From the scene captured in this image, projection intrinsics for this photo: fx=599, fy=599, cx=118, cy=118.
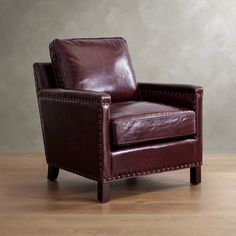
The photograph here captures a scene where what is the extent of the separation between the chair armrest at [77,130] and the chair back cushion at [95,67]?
163 millimetres

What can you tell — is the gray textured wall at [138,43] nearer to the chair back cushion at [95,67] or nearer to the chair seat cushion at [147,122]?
the chair back cushion at [95,67]

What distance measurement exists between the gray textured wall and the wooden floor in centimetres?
65

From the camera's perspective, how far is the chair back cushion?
3598 mm

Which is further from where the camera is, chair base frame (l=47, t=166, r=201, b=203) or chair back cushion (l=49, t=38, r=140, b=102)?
chair back cushion (l=49, t=38, r=140, b=102)

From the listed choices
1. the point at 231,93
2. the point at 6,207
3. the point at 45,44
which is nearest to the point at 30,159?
the point at 45,44

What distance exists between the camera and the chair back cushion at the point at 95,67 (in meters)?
3.60

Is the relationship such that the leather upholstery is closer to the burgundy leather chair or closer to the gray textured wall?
the burgundy leather chair

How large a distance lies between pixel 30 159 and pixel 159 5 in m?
1.53

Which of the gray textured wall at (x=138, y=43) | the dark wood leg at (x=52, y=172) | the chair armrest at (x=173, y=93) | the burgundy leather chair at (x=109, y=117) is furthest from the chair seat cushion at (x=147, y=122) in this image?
the gray textured wall at (x=138, y=43)

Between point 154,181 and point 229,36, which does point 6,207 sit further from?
point 229,36

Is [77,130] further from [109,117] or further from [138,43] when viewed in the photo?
[138,43]

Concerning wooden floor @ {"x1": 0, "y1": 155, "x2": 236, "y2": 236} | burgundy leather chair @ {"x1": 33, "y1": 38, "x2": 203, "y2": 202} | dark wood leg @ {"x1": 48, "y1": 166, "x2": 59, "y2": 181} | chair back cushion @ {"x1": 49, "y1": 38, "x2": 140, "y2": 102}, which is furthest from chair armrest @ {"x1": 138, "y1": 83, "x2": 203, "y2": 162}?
dark wood leg @ {"x1": 48, "y1": 166, "x2": 59, "y2": 181}

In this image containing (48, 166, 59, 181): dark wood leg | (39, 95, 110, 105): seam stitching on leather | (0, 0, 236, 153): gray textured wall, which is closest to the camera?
(39, 95, 110, 105): seam stitching on leather

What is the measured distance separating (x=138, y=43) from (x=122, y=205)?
5.90ft
